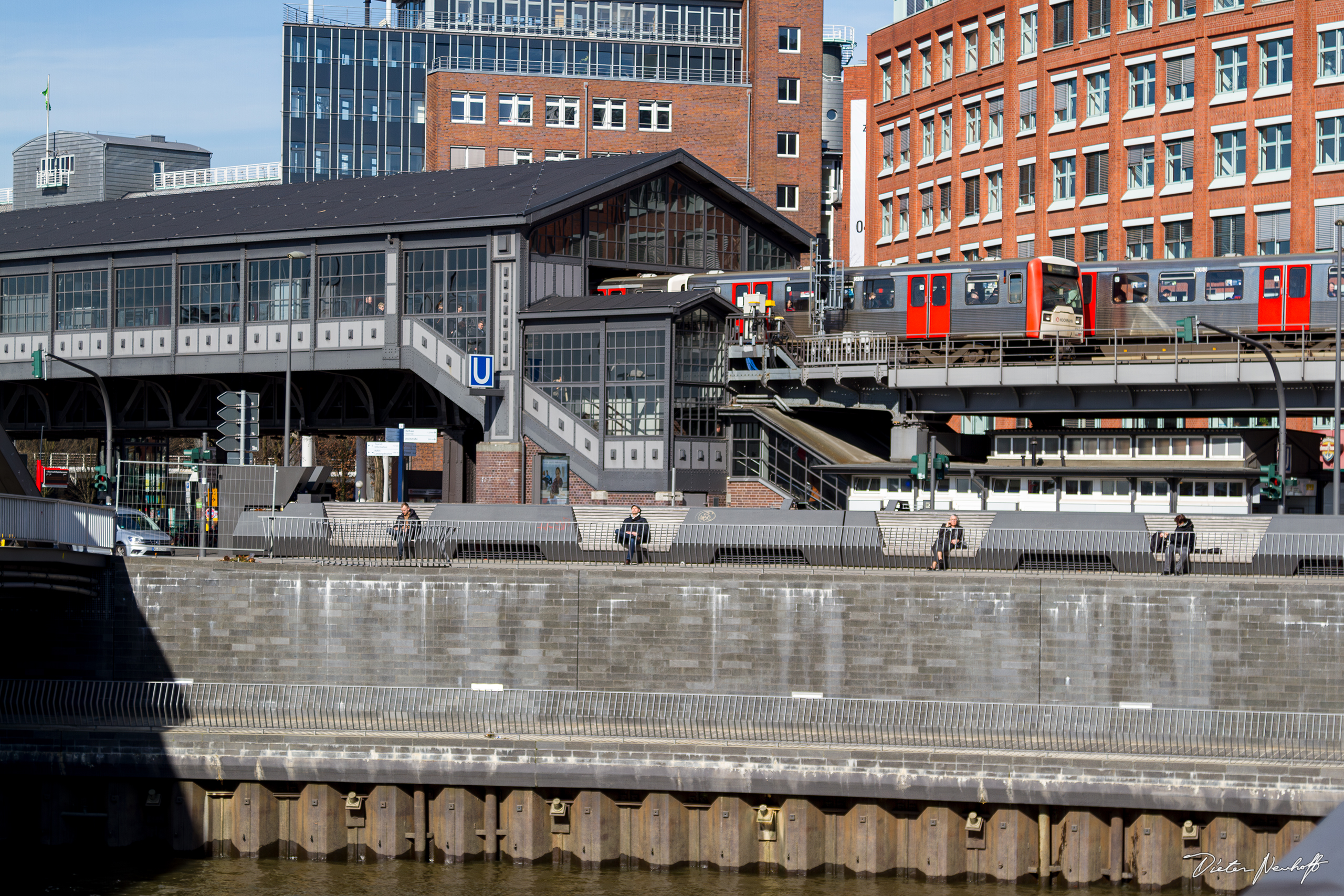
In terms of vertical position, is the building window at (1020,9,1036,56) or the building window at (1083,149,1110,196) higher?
the building window at (1020,9,1036,56)

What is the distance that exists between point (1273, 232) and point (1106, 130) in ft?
33.7

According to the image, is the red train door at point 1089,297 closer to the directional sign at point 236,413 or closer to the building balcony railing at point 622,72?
the directional sign at point 236,413

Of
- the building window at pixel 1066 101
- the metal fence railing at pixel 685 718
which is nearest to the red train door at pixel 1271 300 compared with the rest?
the metal fence railing at pixel 685 718

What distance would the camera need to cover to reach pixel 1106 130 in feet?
236

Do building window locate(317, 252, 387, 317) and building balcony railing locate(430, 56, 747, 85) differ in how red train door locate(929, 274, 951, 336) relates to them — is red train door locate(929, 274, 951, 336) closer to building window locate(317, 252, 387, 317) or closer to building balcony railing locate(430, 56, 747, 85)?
building window locate(317, 252, 387, 317)

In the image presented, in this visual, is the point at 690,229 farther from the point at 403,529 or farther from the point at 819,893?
the point at 819,893

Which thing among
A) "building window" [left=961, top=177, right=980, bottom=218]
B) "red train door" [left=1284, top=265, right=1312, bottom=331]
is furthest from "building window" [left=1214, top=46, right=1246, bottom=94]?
"red train door" [left=1284, top=265, right=1312, bottom=331]

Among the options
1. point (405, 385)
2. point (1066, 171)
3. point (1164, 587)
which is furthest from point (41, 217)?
point (1164, 587)

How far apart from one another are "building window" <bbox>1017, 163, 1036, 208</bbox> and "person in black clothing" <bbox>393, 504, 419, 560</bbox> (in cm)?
4680

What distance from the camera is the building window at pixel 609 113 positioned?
339ft

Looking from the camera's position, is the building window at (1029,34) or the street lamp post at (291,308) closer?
the street lamp post at (291,308)

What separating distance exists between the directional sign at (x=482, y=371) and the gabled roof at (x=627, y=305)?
6.29 feet

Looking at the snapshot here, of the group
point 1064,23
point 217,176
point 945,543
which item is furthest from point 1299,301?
point 217,176

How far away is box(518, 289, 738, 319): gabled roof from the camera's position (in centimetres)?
5138
